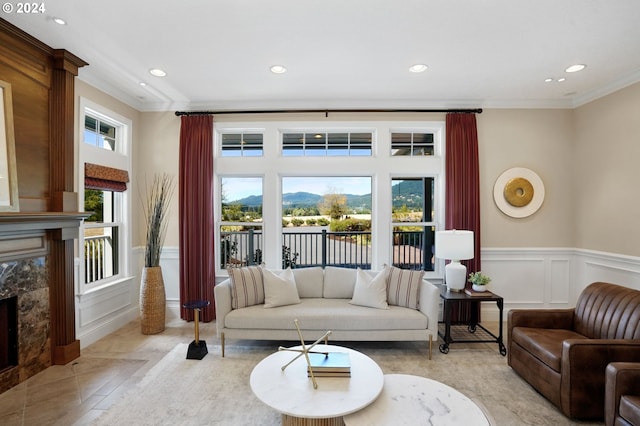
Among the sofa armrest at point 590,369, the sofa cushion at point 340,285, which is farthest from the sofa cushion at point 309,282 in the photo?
the sofa armrest at point 590,369

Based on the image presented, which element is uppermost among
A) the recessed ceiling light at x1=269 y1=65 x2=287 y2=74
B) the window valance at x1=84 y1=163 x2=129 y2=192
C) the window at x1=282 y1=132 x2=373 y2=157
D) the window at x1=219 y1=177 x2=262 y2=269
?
the recessed ceiling light at x1=269 y1=65 x2=287 y2=74

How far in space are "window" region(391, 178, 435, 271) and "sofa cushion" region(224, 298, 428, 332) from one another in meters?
1.38

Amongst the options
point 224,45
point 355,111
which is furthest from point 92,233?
point 355,111

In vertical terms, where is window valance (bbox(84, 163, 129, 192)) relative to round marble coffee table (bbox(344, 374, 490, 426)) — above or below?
above

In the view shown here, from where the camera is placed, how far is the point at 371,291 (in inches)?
134

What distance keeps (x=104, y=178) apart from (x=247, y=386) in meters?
2.82

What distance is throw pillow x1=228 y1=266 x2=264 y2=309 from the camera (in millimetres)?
3363

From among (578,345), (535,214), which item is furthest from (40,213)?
(535,214)

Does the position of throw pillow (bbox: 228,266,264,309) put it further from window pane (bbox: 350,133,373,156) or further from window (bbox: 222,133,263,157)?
window pane (bbox: 350,133,373,156)

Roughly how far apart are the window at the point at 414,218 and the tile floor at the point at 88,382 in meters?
2.78

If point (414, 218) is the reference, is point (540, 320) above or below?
below

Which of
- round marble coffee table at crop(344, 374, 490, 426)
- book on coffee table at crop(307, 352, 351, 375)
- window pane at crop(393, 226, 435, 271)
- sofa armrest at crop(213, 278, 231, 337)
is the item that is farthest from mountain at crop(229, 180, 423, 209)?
round marble coffee table at crop(344, 374, 490, 426)

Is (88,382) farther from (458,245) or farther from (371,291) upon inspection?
(458,245)

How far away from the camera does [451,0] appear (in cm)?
220
